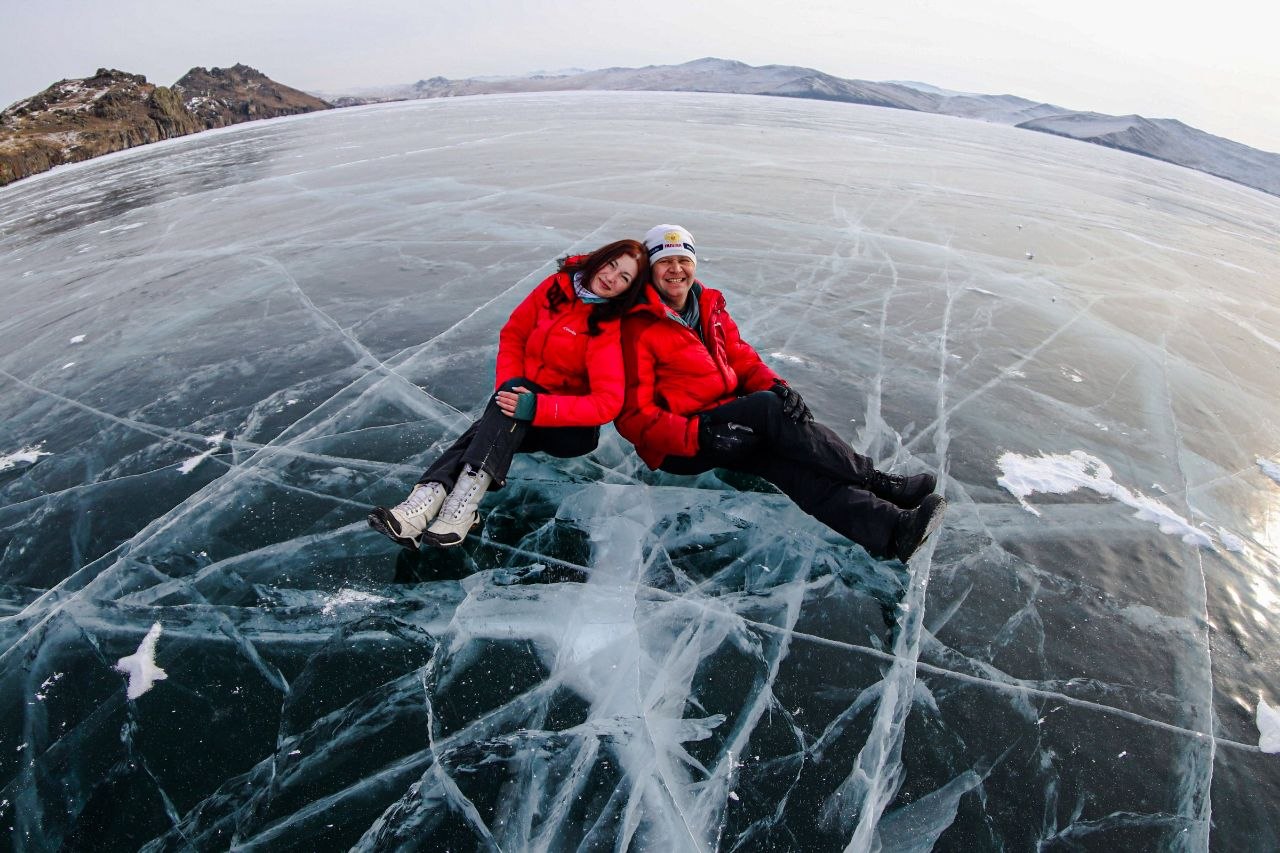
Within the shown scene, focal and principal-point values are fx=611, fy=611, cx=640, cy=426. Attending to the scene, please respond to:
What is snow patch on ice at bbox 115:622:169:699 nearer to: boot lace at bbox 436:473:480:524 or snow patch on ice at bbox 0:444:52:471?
boot lace at bbox 436:473:480:524

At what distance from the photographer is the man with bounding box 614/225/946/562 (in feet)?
8.22

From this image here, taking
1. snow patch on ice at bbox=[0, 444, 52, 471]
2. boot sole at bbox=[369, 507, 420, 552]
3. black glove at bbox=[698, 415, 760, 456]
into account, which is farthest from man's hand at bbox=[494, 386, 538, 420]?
snow patch on ice at bbox=[0, 444, 52, 471]

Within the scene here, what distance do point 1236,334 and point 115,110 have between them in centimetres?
4400

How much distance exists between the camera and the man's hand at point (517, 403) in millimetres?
2611

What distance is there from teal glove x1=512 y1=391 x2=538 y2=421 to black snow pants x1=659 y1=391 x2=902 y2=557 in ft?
2.57

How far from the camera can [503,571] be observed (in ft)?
8.21

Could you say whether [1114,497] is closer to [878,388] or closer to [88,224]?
[878,388]

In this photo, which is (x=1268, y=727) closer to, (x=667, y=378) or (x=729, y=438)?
(x=729, y=438)

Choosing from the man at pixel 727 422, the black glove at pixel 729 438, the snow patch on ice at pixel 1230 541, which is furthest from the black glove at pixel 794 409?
the snow patch on ice at pixel 1230 541

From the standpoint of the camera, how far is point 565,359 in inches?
116

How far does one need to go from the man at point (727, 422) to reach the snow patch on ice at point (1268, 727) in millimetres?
1165

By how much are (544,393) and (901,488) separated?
5.42 ft

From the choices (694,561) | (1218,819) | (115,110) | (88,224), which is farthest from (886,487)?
(115,110)

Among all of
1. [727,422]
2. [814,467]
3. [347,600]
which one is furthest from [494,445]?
[814,467]
